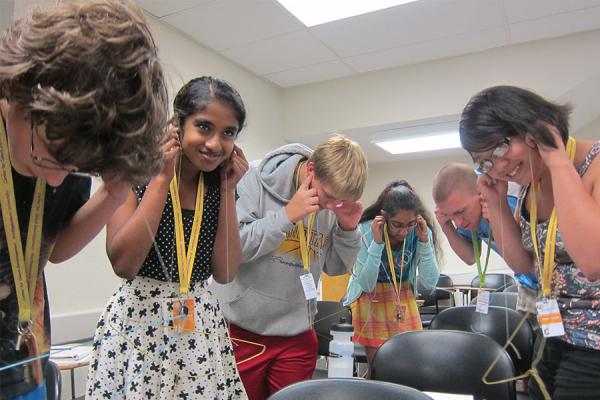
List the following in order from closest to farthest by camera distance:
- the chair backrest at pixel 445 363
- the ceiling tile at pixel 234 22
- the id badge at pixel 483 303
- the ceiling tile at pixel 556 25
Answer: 1. the chair backrest at pixel 445 363
2. the id badge at pixel 483 303
3. the ceiling tile at pixel 234 22
4. the ceiling tile at pixel 556 25

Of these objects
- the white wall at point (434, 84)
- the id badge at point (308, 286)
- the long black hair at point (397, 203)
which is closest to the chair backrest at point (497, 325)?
the long black hair at point (397, 203)

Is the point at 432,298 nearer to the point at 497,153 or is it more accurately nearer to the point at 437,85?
the point at 437,85

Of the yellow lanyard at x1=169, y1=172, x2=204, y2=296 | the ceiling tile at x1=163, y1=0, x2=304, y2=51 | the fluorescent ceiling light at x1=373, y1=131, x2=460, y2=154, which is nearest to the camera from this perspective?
the yellow lanyard at x1=169, y1=172, x2=204, y2=296

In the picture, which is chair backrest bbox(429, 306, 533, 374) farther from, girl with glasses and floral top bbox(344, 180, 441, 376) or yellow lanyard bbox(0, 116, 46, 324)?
yellow lanyard bbox(0, 116, 46, 324)

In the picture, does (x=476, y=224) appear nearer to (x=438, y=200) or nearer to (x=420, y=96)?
(x=438, y=200)

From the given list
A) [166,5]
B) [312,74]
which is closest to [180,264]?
[166,5]

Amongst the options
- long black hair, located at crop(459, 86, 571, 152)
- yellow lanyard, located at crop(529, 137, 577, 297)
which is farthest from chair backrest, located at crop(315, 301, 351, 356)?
long black hair, located at crop(459, 86, 571, 152)

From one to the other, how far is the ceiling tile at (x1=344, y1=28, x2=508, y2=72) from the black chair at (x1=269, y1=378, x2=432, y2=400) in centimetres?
310

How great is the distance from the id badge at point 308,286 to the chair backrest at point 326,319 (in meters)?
0.90

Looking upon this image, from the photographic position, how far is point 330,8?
300 cm

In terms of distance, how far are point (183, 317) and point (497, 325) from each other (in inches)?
59.5

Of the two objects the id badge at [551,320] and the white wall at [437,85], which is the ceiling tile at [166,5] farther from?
the id badge at [551,320]

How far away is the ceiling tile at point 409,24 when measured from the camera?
302 cm

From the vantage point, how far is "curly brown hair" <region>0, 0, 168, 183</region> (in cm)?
48
